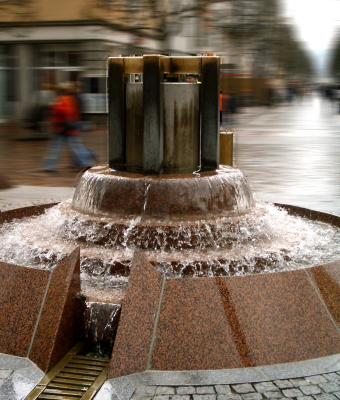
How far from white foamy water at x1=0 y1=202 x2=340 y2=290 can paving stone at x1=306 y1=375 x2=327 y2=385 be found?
5.80ft

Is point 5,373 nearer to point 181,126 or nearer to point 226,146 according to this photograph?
point 181,126

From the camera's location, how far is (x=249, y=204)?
8789 millimetres

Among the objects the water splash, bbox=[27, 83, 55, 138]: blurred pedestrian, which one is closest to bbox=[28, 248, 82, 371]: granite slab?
the water splash

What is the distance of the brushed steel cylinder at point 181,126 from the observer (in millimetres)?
8469

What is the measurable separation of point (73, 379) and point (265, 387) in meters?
1.41

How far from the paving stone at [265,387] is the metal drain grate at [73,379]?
1.14m

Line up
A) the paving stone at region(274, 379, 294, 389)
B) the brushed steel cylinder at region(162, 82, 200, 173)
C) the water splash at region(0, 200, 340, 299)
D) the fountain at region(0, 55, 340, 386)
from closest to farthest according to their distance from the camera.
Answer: the paving stone at region(274, 379, 294, 389)
the fountain at region(0, 55, 340, 386)
the water splash at region(0, 200, 340, 299)
the brushed steel cylinder at region(162, 82, 200, 173)

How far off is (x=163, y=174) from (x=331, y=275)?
2757 mm

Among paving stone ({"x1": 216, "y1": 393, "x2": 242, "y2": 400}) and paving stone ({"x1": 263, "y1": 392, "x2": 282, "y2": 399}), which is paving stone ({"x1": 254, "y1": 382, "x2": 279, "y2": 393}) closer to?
paving stone ({"x1": 263, "y1": 392, "x2": 282, "y2": 399})

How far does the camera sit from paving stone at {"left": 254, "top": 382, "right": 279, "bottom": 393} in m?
5.25

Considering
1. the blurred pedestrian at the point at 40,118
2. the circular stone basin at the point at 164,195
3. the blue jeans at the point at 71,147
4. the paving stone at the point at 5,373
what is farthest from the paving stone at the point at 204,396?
the blurred pedestrian at the point at 40,118

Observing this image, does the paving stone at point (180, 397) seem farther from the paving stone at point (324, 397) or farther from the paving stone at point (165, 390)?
the paving stone at point (324, 397)

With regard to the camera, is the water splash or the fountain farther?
the water splash

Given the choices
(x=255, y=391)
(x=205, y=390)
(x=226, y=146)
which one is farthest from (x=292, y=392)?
(x=226, y=146)
